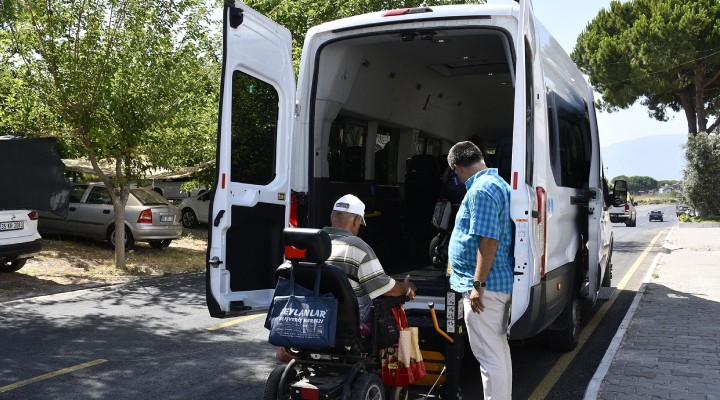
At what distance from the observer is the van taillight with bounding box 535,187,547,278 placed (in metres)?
4.68

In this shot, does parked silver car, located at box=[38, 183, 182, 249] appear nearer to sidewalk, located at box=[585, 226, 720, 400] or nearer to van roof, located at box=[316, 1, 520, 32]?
sidewalk, located at box=[585, 226, 720, 400]

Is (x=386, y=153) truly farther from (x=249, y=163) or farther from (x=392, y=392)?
(x=392, y=392)

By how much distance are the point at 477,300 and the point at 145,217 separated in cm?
1204

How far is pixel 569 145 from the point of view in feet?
22.2

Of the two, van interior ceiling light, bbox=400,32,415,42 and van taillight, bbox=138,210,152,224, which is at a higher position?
van interior ceiling light, bbox=400,32,415,42

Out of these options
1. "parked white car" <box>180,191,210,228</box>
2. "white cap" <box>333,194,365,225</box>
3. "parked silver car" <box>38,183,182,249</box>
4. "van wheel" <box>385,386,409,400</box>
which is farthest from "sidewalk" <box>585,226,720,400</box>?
"parked white car" <box>180,191,210,228</box>

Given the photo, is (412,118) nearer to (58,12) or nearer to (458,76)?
(458,76)

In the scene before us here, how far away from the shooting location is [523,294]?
14.5 feet

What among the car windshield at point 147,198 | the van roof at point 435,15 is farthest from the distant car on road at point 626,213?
the van roof at point 435,15

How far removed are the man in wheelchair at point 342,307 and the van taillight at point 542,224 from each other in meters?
0.99

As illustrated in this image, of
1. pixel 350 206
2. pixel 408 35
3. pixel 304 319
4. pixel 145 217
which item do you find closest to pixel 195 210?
pixel 145 217

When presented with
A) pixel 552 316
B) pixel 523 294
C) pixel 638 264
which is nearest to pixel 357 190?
pixel 552 316

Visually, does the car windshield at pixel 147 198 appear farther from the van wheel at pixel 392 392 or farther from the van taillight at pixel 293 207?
the van wheel at pixel 392 392

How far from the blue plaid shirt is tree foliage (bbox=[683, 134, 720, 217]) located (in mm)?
35177
